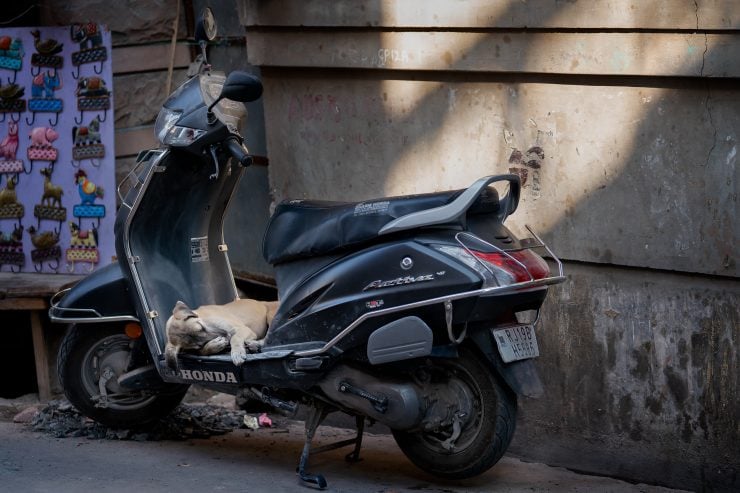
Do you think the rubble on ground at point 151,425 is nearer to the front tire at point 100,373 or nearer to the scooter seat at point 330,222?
the front tire at point 100,373

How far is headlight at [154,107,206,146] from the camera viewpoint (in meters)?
5.30

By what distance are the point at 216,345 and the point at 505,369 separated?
1391 millimetres

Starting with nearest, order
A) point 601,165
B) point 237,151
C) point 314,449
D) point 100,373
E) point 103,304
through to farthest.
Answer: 1. point 314,449
2. point 237,151
3. point 601,165
4. point 103,304
5. point 100,373

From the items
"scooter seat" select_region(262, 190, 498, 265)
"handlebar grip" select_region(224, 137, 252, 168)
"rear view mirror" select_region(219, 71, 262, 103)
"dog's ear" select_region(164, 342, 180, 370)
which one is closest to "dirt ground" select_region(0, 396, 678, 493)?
"dog's ear" select_region(164, 342, 180, 370)

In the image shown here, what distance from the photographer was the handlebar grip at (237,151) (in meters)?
5.08

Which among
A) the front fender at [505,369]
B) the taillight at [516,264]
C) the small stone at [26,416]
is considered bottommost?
the small stone at [26,416]

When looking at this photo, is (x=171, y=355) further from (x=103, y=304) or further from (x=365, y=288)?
(x=365, y=288)

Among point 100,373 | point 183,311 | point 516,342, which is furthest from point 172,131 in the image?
point 516,342

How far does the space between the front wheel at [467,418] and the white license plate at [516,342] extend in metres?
0.14

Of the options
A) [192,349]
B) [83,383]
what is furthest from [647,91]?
[83,383]

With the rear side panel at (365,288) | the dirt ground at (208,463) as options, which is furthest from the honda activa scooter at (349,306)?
the dirt ground at (208,463)

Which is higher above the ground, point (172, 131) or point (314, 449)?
point (172, 131)

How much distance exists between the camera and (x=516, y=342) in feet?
15.2

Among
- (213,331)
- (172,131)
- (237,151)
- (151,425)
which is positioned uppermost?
(172,131)
